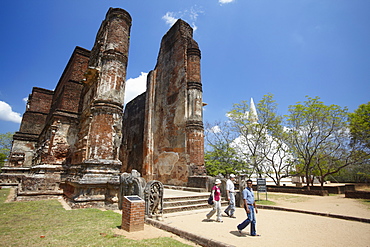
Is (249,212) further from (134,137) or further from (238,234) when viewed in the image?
(134,137)

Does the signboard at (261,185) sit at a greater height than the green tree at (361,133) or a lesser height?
lesser

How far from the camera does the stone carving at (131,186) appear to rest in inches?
219

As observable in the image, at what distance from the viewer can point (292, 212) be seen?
7.41 meters

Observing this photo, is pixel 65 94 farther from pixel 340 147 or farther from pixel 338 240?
pixel 340 147

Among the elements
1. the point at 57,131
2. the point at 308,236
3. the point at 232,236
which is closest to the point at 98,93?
the point at 57,131

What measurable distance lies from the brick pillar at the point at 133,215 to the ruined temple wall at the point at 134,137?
31.4 feet

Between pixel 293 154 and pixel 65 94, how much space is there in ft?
68.7

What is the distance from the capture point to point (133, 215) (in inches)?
165

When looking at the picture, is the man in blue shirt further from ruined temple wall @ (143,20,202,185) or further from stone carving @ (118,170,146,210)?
ruined temple wall @ (143,20,202,185)

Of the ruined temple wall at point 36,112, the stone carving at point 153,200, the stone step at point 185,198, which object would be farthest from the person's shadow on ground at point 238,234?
the ruined temple wall at point 36,112

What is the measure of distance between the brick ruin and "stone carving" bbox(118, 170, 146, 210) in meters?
0.24

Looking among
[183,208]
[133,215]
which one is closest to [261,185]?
[183,208]

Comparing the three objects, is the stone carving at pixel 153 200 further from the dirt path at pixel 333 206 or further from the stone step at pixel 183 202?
the dirt path at pixel 333 206

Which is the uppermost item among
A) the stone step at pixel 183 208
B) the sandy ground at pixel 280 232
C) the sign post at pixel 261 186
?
the sign post at pixel 261 186
